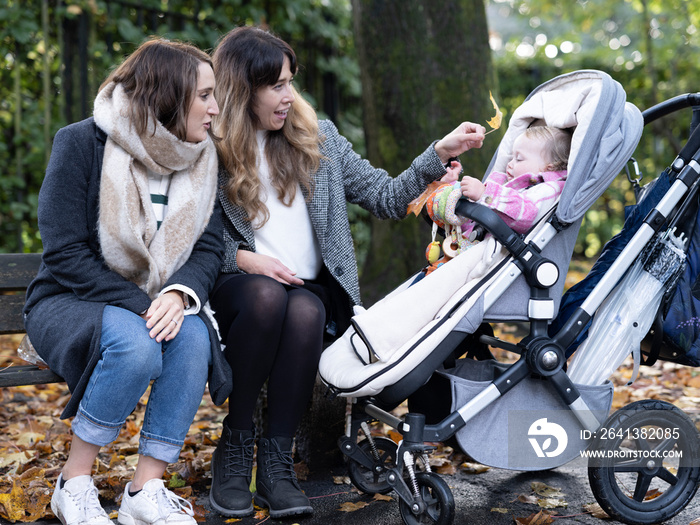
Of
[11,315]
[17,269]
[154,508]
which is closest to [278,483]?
[154,508]

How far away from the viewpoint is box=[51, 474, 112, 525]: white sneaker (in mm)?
2131

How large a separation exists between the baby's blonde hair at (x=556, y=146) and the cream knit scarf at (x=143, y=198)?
1158mm

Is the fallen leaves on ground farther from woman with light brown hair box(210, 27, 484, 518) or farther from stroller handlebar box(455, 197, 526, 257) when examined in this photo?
stroller handlebar box(455, 197, 526, 257)

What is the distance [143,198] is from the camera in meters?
2.33

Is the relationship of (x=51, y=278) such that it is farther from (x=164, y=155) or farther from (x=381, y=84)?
(x=381, y=84)

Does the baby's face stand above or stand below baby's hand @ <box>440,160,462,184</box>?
above

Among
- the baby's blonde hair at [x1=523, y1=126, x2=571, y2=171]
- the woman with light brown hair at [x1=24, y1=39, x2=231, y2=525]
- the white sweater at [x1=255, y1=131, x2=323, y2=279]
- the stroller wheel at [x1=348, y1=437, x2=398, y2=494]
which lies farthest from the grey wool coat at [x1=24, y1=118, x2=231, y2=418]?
the baby's blonde hair at [x1=523, y1=126, x2=571, y2=171]

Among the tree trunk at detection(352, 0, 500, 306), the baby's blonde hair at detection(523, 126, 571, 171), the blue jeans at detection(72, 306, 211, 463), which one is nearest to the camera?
the blue jeans at detection(72, 306, 211, 463)

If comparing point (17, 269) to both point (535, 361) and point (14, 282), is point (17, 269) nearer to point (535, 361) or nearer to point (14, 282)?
point (14, 282)

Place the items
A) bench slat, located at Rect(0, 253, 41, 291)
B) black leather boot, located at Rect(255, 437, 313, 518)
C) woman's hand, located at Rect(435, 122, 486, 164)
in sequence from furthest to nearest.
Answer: bench slat, located at Rect(0, 253, 41, 291) → woman's hand, located at Rect(435, 122, 486, 164) → black leather boot, located at Rect(255, 437, 313, 518)

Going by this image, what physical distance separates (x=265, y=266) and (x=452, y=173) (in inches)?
30.0

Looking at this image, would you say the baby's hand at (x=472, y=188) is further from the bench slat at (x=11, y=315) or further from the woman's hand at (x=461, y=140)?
the bench slat at (x=11, y=315)

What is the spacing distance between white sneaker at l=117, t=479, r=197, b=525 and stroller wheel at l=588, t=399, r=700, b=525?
128cm

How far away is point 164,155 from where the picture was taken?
2330 millimetres
